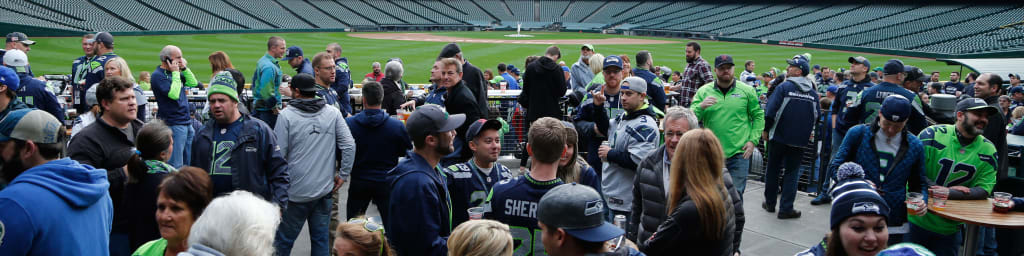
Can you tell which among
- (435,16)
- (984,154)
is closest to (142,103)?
(984,154)

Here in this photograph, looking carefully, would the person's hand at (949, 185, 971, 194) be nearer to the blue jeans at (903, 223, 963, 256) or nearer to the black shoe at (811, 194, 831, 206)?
the blue jeans at (903, 223, 963, 256)

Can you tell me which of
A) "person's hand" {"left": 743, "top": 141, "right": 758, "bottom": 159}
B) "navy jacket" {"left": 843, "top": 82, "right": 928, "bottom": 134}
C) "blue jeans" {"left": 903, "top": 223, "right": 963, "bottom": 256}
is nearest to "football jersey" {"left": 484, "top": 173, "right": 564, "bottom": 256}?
"blue jeans" {"left": 903, "top": 223, "right": 963, "bottom": 256}

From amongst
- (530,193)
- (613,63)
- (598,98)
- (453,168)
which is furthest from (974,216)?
(453,168)

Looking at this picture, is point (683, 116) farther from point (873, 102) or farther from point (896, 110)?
point (873, 102)

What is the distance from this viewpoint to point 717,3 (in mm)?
67875

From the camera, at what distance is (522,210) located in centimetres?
357

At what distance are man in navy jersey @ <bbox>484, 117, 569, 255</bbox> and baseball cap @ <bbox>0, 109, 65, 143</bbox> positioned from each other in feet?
7.23

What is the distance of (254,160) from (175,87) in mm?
2982

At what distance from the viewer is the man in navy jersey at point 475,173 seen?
409 cm

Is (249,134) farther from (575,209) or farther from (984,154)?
(984,154)

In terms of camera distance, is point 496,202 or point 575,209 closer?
point 575,209

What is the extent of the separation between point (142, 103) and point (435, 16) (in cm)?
6082

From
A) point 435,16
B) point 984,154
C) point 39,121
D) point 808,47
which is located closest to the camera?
point 39,121

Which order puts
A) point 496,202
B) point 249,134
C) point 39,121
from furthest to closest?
point 249,134 → point 496,202 → point 39,121
